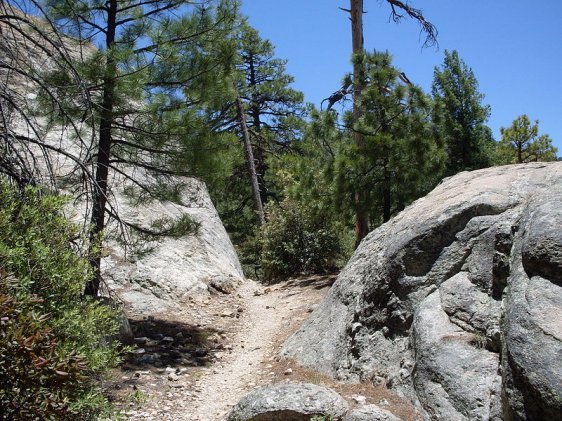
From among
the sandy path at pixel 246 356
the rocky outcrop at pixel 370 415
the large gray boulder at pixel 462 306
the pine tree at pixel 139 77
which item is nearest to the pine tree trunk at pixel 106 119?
the pine tree at pixel 139 77

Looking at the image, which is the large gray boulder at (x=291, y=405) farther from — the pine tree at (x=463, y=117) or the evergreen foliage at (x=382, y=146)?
the pine tree at (x=463, y=117)

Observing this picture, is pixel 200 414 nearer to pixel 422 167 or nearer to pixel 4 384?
pixel 4 384

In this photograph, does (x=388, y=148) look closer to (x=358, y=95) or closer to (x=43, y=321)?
(x=358, y=95)

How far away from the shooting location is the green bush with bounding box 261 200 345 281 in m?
13.1

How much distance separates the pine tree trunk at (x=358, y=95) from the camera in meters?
10.5

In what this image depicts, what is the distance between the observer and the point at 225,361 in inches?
299

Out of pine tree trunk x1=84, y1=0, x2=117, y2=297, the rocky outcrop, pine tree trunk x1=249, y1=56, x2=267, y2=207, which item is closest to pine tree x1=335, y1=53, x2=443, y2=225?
pine tree trunk x1=84, y1=0, x2=117, y2=297

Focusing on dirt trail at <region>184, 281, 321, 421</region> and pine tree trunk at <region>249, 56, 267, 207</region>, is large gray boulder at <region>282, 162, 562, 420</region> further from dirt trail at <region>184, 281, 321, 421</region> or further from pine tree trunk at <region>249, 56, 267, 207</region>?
pine tree trunk at <region>249, 56, 267, 207</region>

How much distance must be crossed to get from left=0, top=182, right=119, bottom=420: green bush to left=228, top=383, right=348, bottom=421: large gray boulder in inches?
71.6

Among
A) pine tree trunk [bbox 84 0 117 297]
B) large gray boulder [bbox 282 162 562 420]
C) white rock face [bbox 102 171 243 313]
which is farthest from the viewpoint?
white rock face [bbox 102 171 243 313]

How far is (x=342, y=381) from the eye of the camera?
5.89m

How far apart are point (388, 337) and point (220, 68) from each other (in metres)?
4.57

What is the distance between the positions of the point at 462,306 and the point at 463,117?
12022 mm

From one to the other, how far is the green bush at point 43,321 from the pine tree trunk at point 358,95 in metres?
7.40
